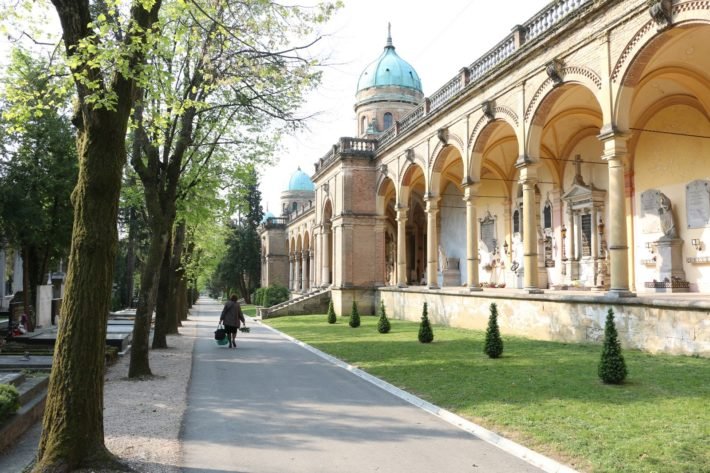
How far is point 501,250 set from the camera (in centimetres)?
2725

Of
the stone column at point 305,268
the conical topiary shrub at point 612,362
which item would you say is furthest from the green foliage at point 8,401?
the stone column at point 305,268

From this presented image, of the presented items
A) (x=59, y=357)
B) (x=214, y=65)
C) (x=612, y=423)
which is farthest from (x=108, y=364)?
(x=612, y=423)

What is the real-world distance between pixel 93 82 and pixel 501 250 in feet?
78.8

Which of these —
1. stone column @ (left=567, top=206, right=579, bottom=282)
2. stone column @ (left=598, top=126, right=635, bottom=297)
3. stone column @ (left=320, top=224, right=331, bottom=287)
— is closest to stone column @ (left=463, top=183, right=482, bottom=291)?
stone column @ (left=567, top=206, right=579, bottom=282)

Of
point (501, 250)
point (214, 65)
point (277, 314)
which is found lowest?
point (277, 314)

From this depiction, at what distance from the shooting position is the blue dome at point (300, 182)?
251 feet

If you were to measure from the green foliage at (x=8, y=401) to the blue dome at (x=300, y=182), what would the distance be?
229ft

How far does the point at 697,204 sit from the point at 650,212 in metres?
1.56

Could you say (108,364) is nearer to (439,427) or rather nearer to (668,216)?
(439,427)

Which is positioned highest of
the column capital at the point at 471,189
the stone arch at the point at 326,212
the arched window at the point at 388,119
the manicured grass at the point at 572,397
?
the arched window at the point at 388,119

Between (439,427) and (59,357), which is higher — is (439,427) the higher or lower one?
the lower one

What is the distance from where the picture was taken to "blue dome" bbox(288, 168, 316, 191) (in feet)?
251

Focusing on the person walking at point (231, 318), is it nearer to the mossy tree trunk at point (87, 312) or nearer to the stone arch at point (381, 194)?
the mossy tree trunk at point (87, 312)

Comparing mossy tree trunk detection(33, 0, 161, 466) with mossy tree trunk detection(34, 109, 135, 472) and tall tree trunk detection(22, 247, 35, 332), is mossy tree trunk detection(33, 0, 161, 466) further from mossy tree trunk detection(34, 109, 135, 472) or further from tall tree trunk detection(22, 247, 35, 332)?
tall tree trunk detection(22, 247, 35, 332)
